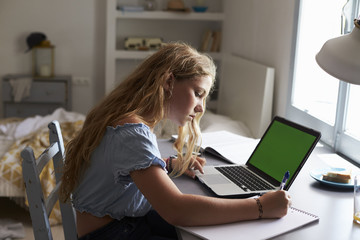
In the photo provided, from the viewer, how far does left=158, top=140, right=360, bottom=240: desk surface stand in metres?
1.23

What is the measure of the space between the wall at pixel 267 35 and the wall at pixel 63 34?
1.37 m

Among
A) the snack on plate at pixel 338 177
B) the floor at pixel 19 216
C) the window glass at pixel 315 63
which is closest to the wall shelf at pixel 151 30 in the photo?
the floor at pixel 19 216

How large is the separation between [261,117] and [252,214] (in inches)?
70.7

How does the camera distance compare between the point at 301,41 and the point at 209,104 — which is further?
the point at 209,104

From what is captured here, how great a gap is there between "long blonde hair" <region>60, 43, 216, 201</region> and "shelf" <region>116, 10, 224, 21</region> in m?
2.98

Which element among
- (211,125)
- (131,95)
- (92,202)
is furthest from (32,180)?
(211,125)

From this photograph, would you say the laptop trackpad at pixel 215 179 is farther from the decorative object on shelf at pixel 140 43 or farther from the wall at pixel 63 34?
the wall at pixel 63 34

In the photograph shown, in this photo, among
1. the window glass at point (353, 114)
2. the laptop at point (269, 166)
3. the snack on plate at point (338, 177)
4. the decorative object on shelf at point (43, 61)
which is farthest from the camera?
the decorative object on shelf at point (43, 61)

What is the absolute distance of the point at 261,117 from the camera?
3.00m

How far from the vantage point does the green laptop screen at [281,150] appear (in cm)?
151

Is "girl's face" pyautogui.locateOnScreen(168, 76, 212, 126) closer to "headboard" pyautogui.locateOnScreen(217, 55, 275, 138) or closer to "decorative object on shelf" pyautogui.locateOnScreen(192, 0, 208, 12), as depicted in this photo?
"headboard" pyautogui.locateOnScreen(217, 55, 275, 138)

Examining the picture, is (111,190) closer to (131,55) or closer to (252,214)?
(252,214)

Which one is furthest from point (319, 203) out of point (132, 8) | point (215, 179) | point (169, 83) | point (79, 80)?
point (79, 80)

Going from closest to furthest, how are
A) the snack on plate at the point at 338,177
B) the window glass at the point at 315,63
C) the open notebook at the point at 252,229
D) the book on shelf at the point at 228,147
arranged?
the open notebook at the point at 252,229 < the snack on plate at the point at 338,177 < the book on shelf at the point at 228,147 < the window glass at the point at 315,63
